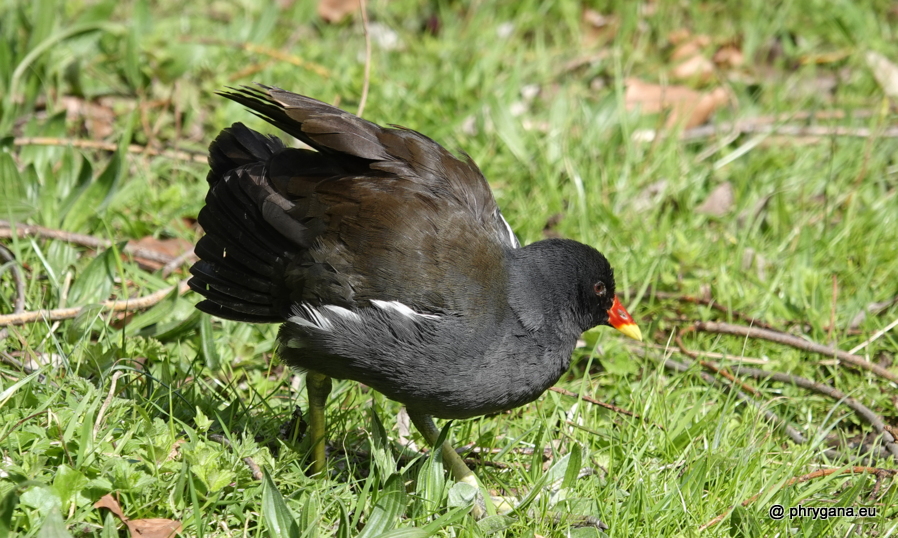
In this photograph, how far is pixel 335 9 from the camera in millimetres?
5648

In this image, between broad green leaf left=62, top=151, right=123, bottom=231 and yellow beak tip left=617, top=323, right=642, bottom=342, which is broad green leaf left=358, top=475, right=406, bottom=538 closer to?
yellow beak tip left=617, top=323, right=642, bottom=342

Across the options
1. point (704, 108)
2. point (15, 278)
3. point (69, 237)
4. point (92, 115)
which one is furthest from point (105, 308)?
point (704, 108)

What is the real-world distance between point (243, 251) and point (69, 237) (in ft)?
3.92

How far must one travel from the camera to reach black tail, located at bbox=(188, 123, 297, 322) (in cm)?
285

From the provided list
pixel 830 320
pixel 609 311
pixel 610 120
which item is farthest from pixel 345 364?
pixel 610 120

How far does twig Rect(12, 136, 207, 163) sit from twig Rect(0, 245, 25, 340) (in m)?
0.66

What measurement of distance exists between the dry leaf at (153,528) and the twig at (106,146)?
82.8 inches

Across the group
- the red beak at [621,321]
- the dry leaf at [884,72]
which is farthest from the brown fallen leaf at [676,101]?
the red beak at [621,321]

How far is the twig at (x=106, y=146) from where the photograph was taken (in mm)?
4133

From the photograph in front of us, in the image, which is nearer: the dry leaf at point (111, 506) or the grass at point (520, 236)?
the dry leaf at point (111, 506)

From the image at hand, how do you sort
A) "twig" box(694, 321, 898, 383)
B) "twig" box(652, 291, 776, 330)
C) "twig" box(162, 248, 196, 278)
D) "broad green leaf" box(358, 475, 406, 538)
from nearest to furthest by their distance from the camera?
"broad green leaf" box(358, 475, 406, 538)
"twig" box(694, 321, 898, 383)
"twig" box(162, 248, 196, 278)
"twig" box(652, 291, 776, 330)

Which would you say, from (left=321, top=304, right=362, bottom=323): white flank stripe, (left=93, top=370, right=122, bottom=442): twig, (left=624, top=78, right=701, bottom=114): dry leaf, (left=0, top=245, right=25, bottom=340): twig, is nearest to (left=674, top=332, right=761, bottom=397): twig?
(left=321, top=304, right=362, bottom=323): white flank stripe

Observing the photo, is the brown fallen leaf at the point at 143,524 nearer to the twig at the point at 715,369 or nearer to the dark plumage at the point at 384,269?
the dark plumage at the point at 384,269

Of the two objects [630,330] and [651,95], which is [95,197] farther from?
[651,95]
